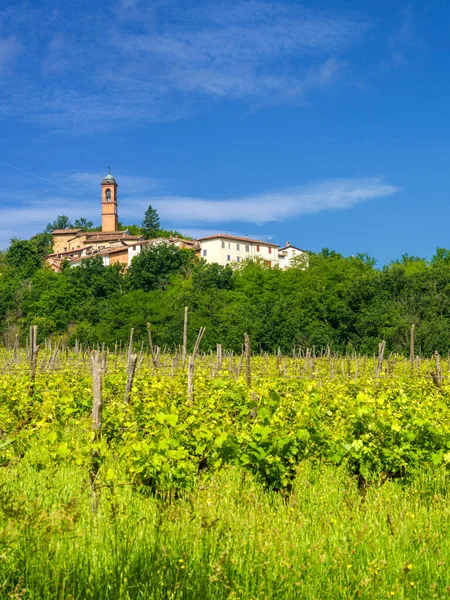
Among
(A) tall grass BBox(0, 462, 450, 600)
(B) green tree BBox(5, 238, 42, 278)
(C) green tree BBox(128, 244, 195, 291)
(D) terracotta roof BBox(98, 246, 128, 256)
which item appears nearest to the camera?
(A) tall grass BBox(0, 462, 450, 600)

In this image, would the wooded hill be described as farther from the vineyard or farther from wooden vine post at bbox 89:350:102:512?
wooden vine post at bbox 89:350:102:512

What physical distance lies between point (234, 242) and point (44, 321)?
104ft

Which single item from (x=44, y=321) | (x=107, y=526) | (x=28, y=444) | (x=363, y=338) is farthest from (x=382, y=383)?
(x=44, y=321)

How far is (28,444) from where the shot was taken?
8.38 m

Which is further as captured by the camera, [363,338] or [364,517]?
[363,338]

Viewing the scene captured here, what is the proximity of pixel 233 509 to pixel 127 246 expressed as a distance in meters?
76.3

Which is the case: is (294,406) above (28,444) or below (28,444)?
above

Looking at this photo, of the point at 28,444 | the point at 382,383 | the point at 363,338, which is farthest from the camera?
the point at 363,338

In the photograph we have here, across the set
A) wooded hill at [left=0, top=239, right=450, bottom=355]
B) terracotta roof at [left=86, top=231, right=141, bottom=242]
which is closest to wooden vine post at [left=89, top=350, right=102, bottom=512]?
wooded hill at [left=0, top=239, right=450, bottom=355]

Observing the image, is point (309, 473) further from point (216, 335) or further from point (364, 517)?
point (216, 335)

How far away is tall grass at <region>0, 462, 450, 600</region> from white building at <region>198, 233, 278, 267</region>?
72239mm

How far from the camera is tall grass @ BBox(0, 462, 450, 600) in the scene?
3391mm

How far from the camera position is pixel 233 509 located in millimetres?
5352

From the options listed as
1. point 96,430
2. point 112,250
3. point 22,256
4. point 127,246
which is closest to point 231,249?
point 127,246
